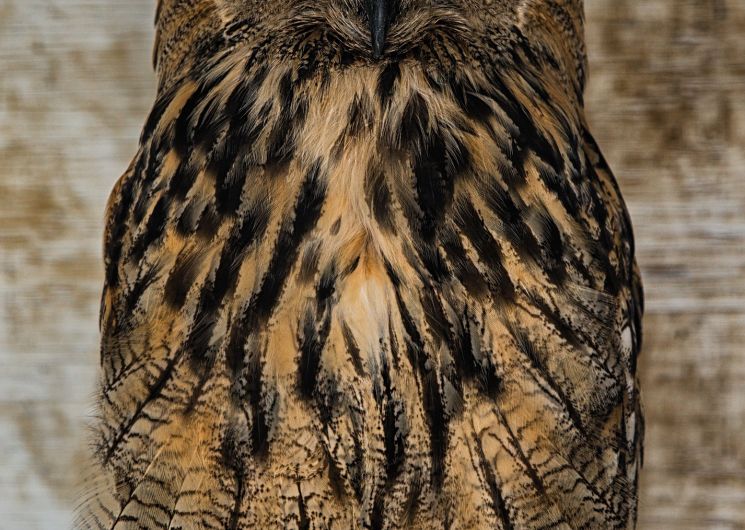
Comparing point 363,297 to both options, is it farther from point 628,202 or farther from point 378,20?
point 628,202

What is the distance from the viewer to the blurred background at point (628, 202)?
169 cm

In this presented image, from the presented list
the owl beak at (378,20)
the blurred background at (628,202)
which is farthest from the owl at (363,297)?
the blurred background at (628,202)

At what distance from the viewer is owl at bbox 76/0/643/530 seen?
1076mm

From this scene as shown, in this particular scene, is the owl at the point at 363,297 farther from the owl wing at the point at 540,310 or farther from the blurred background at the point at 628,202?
the blurred background at the point at 628,202

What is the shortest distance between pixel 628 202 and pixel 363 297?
2.61 ft

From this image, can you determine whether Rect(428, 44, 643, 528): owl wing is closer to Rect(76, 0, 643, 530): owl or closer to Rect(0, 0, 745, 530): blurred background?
Rect(76, 0, 643, 530): owl

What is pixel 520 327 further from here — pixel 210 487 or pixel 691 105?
pixel 691 105

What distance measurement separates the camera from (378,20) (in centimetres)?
105

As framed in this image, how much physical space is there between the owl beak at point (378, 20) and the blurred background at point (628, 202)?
28.8 inches

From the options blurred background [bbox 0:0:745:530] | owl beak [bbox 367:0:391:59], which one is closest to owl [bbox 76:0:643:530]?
owl beak [bbox 367:0:391:59]

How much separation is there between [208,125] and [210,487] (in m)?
0.40

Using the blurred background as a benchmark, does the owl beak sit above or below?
above

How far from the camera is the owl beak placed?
3.44 ft

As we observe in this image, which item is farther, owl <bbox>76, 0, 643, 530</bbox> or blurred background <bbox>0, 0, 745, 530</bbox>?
blurred background <bbox>0, 0, 745, 530</bbox>
